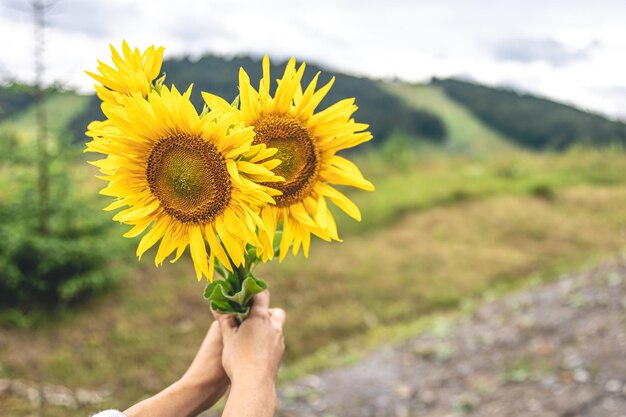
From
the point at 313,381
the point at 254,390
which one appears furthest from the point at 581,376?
the point at 254,390

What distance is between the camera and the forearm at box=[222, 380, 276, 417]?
1551 millimetres

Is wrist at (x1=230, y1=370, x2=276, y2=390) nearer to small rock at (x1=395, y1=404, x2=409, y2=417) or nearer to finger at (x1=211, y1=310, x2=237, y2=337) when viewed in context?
finger at (x1=211, y1=310, x2=237, y2=337)

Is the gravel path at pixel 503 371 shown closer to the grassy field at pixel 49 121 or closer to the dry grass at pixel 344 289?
the dry grass at pixel 344 289

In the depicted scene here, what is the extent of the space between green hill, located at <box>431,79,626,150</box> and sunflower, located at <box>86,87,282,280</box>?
17142 mm

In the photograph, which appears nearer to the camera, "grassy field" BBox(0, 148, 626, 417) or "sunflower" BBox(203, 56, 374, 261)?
"sunflower" BBox(203, 56, 374, 261)

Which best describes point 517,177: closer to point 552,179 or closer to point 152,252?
point 552,179

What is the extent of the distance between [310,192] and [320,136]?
0.48 feet

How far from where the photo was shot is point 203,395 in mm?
1823

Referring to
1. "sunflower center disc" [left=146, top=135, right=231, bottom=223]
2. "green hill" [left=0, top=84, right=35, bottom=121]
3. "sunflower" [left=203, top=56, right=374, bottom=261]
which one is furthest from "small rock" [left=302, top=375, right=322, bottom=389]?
"sunflower center disc" [left=146, top=135, right=231, bottom=223]

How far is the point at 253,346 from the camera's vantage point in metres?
1.67

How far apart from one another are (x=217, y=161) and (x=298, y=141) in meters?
0.24

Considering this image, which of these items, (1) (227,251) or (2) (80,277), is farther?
(2) (80,277)

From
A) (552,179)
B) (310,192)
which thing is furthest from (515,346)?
(552,179)

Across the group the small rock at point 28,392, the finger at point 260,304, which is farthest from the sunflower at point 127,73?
the small rock at point 28,392
